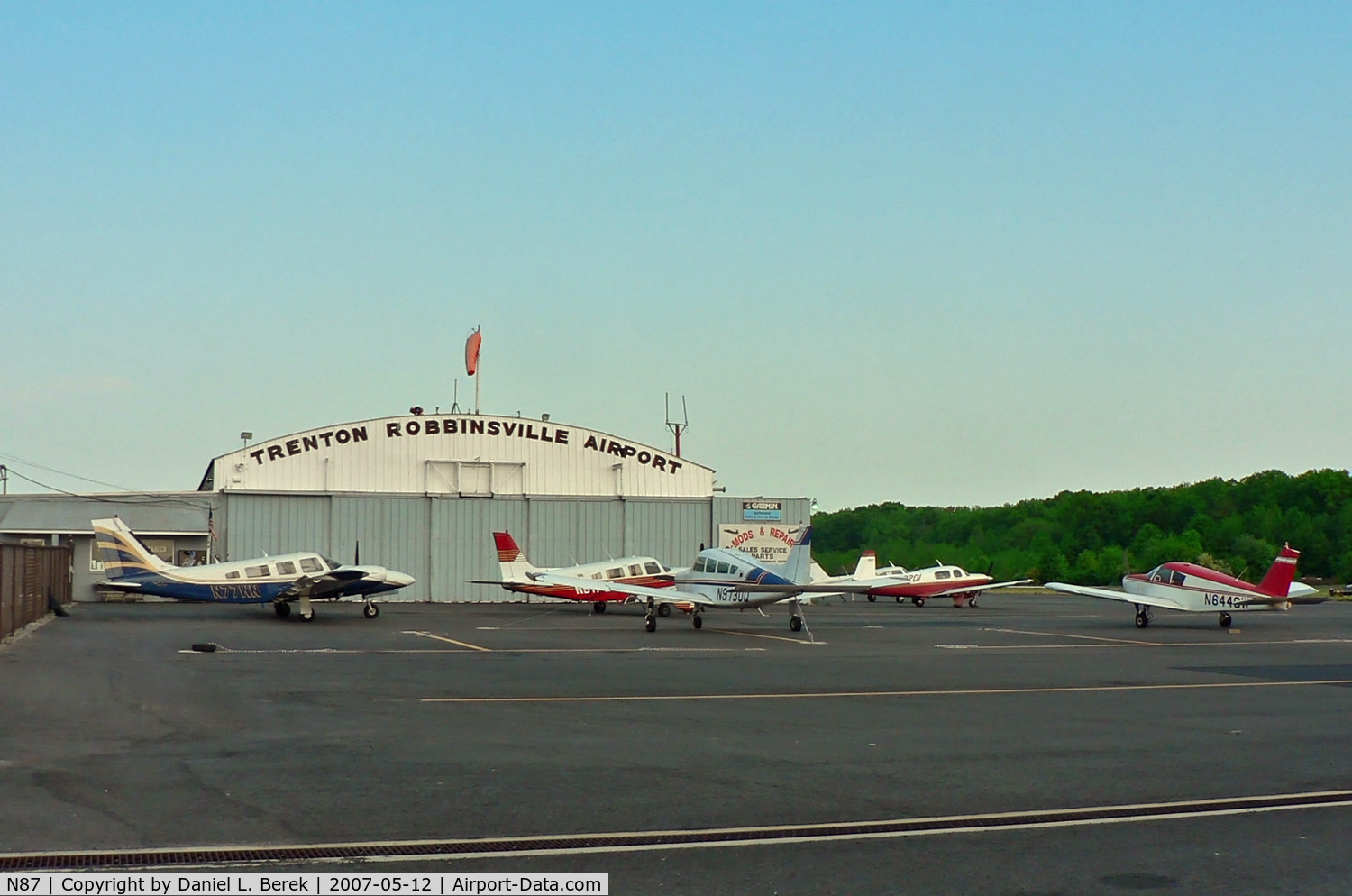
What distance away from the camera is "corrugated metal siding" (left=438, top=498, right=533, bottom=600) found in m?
49.7

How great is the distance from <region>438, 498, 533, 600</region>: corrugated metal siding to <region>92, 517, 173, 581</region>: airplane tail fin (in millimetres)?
15463

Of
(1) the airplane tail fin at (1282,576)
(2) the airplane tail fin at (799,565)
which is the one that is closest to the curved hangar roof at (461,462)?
(2) the airplane tail fin at (799,565)

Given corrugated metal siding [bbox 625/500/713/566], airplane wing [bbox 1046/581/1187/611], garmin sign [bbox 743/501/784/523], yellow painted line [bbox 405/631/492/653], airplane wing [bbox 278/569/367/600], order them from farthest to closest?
garmin sign [bbox 743/501/784/523] → corrugated metal siding [bbox 625/500/713/566] → airplane wing [bbox 278/569/367/600] → airplane wing [bbox 1046/581/1187/611] → yellow painted line [bbox 405/631/492/653]

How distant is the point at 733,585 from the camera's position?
31.4 m

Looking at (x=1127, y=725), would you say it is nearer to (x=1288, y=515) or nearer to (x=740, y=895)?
(x=740, y=895)

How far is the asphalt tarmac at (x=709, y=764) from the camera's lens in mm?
7109

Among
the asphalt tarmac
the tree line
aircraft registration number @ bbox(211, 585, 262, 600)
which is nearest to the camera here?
the asphalt tarmac

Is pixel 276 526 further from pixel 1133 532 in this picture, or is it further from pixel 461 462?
pixel 1133 532

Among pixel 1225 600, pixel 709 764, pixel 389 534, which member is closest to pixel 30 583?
pixel 389 534

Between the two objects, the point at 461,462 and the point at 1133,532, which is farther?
the point at 1133,532

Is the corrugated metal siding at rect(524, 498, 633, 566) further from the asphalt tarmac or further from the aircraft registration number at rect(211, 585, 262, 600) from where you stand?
the asphalt tarmac

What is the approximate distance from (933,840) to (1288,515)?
118m

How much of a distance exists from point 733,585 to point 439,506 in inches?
865

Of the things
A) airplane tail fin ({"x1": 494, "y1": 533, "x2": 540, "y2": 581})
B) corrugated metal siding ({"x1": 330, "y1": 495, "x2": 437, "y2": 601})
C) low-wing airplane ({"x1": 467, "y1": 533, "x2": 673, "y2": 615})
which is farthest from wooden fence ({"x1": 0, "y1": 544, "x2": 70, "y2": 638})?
airplane tail fin ({"x1": 494, "y1": 533, "x2": 540, "y2": 581})
